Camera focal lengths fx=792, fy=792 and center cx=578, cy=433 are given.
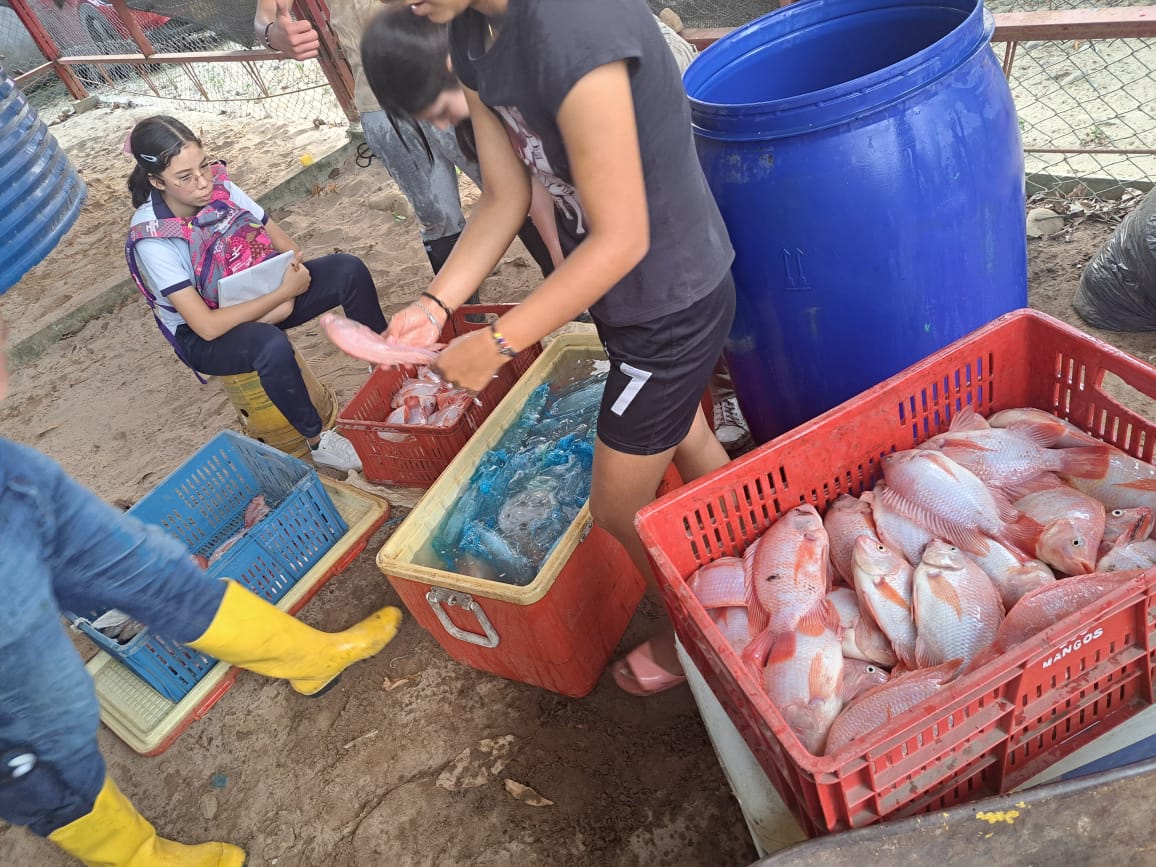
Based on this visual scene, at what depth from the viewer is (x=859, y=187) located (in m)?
1.75

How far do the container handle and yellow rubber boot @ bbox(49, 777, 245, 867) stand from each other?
0.82 metres

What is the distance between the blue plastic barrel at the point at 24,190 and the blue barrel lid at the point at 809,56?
13.2 feet

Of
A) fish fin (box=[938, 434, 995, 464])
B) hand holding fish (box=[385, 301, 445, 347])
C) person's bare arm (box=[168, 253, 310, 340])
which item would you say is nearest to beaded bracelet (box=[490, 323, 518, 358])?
hand holding fish (box=[385, 301, 445, 347])

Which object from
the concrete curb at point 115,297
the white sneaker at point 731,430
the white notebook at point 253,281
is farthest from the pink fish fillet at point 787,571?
the concrete curb at point 115,297

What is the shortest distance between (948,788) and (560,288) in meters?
1.01

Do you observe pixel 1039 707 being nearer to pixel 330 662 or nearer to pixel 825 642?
pixel 825 642

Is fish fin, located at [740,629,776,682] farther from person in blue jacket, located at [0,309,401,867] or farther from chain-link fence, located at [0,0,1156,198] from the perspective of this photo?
chain-link fence, located at [0,0,1156,198]

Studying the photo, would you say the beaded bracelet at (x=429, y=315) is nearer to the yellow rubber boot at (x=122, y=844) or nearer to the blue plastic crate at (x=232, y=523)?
the blue plastic crate at (x=232, y=523)

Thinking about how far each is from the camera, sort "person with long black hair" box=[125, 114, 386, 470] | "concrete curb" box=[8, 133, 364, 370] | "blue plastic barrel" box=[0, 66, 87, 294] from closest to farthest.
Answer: "person with long black hair" box=[125, 114, 386, 470] → "blue plastic barrel" box=[0, 66, 87, 294] → "concrete curb" box=[8, 133, 364, 370]

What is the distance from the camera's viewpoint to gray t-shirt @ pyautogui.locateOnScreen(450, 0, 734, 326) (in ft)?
3.89

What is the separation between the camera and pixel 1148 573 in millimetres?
1144

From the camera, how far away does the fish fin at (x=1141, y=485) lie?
4.77 ft

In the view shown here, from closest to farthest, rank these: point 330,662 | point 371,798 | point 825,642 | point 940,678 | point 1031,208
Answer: point 940,678, point 825,642, point 371,798, point 330,662, point 1031,208

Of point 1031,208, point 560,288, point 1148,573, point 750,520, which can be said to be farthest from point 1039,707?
point 1031,208
